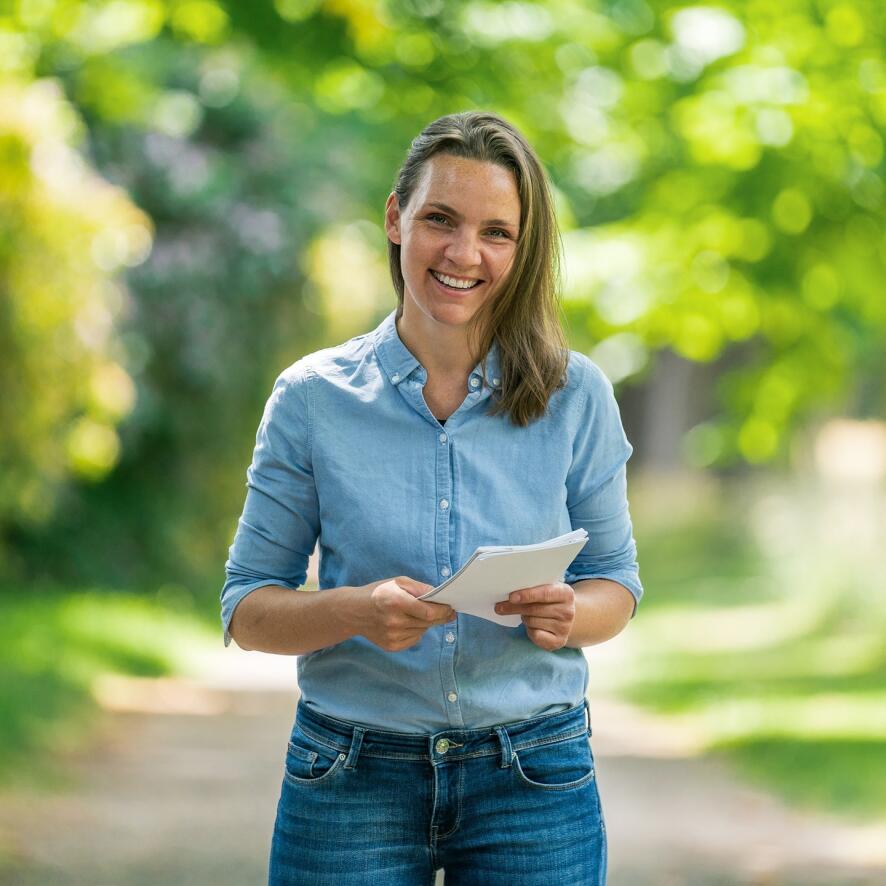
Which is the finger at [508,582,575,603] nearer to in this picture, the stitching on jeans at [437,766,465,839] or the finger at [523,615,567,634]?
the finger at [523,615,567,634]

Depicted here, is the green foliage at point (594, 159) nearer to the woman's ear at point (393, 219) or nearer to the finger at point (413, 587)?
the woman's ear at point (393, 219)

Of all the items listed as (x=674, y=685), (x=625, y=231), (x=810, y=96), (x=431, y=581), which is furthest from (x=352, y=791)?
(x=674, y=685)

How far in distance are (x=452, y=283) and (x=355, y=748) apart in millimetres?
782

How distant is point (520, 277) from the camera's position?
2879mm

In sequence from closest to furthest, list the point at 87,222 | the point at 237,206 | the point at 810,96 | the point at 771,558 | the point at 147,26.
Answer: the point at 810,96, the point at 147,26, the point at 87,222, the point at 237,206, the point at 771,558

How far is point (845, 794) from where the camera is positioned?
8109 millimetres

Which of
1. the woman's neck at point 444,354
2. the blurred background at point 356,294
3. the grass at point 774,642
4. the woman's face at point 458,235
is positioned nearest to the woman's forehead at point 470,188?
the woman's face at point 458,235

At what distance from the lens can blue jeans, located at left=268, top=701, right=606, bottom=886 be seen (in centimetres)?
272

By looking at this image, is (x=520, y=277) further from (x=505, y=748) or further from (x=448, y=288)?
(x=505, y=748)

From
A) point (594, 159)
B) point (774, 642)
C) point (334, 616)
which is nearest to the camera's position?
point (334, 616)

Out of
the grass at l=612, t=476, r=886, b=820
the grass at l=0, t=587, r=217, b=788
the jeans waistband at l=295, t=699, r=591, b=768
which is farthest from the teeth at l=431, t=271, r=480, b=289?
the grass at l=0, t=587, r=217, b=788

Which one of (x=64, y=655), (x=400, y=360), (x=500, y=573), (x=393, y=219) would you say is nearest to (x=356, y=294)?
(x=64, y=655)

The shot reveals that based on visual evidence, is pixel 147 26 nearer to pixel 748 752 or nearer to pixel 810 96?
pixel 810 96

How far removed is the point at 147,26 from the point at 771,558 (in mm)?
14875
